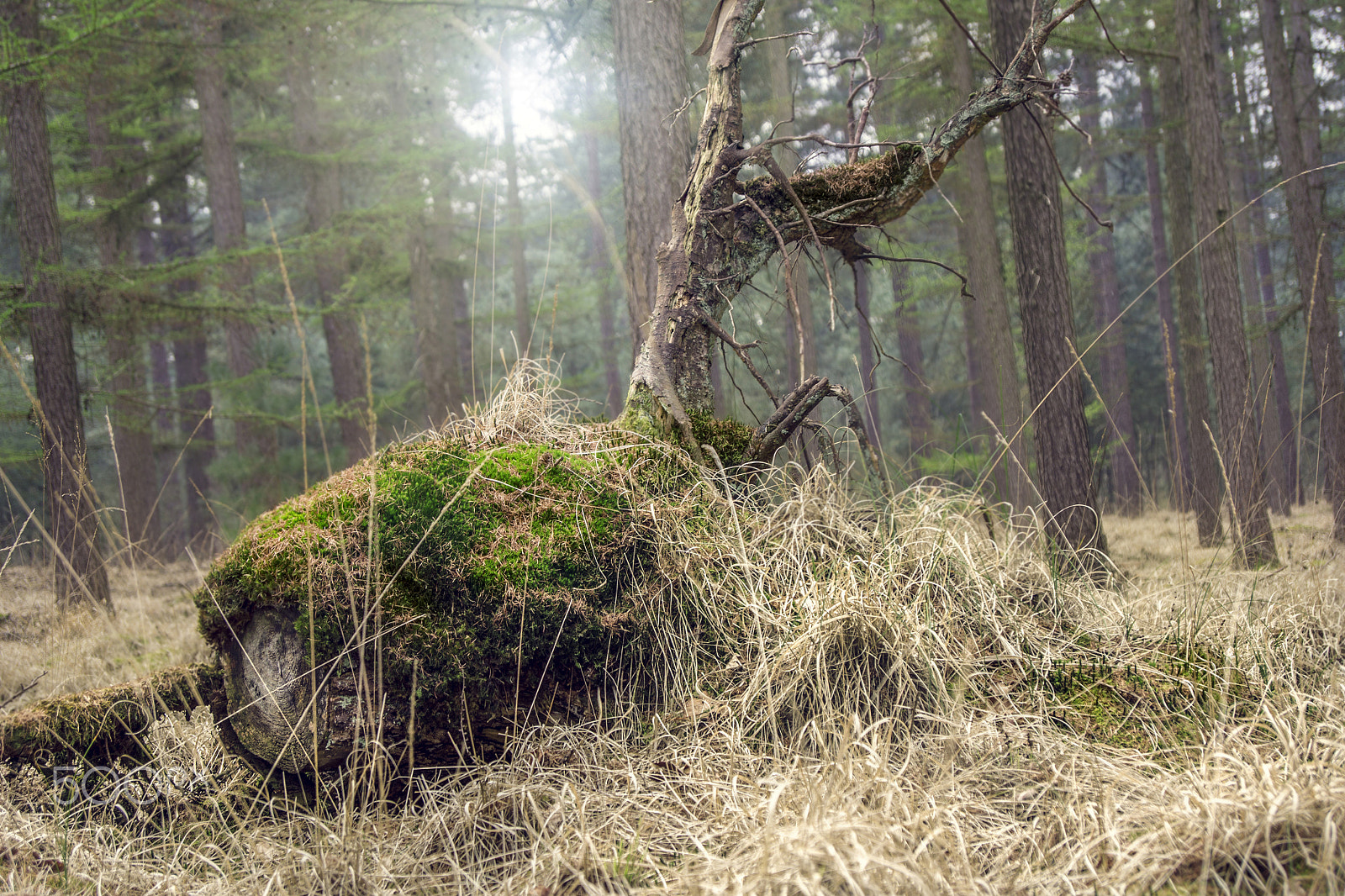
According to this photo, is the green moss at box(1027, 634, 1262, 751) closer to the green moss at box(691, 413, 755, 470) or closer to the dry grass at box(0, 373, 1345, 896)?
the dry grass at box(0, 373, 1345, 896)

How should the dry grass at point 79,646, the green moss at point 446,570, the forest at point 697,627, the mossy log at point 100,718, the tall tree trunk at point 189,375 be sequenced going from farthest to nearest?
the tall tree trunk at point 189,375
the dry grass at point 79,646
the mossy log at point 100,718
the green moss at point 446,570
the forest at point 697,627

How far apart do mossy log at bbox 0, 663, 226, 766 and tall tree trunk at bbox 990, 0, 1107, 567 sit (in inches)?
176

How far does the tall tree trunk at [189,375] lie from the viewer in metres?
9.88

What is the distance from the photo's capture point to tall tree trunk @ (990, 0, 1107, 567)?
461 centimetres

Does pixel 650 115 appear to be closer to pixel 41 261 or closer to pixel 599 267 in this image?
pixel 41 261

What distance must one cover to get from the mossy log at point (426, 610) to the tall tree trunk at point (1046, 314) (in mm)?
3402

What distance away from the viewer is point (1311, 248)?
23.0 ft

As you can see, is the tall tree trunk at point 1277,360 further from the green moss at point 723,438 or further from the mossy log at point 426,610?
the mossy log at point 426,610

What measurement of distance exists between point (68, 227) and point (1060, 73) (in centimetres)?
1269

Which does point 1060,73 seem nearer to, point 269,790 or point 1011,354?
point 269,790

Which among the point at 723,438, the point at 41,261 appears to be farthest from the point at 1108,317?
the point at 41,261

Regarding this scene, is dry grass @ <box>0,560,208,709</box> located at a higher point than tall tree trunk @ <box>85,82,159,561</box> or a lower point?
lower

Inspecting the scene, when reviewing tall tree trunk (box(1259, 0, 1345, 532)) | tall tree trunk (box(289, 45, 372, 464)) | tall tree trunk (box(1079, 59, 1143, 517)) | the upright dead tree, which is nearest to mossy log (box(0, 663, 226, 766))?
the upright dead tree

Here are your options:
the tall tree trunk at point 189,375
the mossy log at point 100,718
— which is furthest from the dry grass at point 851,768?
Answer: the tall tree trunk at point 189,375
